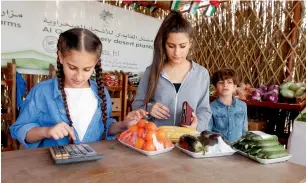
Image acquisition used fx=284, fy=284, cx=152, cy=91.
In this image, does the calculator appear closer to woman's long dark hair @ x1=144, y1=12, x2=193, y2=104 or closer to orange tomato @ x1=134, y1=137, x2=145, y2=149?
orange tomato @ x1=134, y1=137, x2=145, y2=149

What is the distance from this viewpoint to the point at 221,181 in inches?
21.4

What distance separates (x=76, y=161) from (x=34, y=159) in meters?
0.10

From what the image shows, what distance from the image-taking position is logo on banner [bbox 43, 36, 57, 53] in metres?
2.29

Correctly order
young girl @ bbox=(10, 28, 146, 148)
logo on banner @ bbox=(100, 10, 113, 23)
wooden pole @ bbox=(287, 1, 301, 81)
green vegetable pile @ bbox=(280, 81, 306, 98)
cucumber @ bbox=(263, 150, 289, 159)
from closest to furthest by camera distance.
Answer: cucumber @ bbox=(263, 150, 289, 159), young girl @ bbox=(10, 28, 146, 148), green vegetable pile @ bbox=(280, 81, 306, 98), wooden pole @ bbox=(287, 1, 301, 81), logo on banner @ bbox=(100, 10, 113, 23)

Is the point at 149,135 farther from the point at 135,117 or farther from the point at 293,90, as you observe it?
the point at 293,90

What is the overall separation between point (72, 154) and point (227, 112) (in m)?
1.28

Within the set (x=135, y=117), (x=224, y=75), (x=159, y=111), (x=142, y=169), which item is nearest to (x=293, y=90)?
(x=224, y=75)

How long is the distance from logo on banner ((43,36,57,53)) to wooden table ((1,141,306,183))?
1780 mm

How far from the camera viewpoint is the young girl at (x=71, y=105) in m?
0.79

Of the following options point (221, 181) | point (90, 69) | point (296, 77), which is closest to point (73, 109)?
point (90, 69)

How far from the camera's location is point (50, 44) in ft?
7.62

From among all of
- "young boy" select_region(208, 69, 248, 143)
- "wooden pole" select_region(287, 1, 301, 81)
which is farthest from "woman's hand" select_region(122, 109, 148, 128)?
"wooden pole" select_region(287, 1, 301, 81)

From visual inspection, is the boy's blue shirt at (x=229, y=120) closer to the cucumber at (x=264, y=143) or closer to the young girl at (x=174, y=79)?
the young girl at (x=174, y=79)

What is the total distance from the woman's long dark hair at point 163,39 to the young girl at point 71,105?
0.22m
